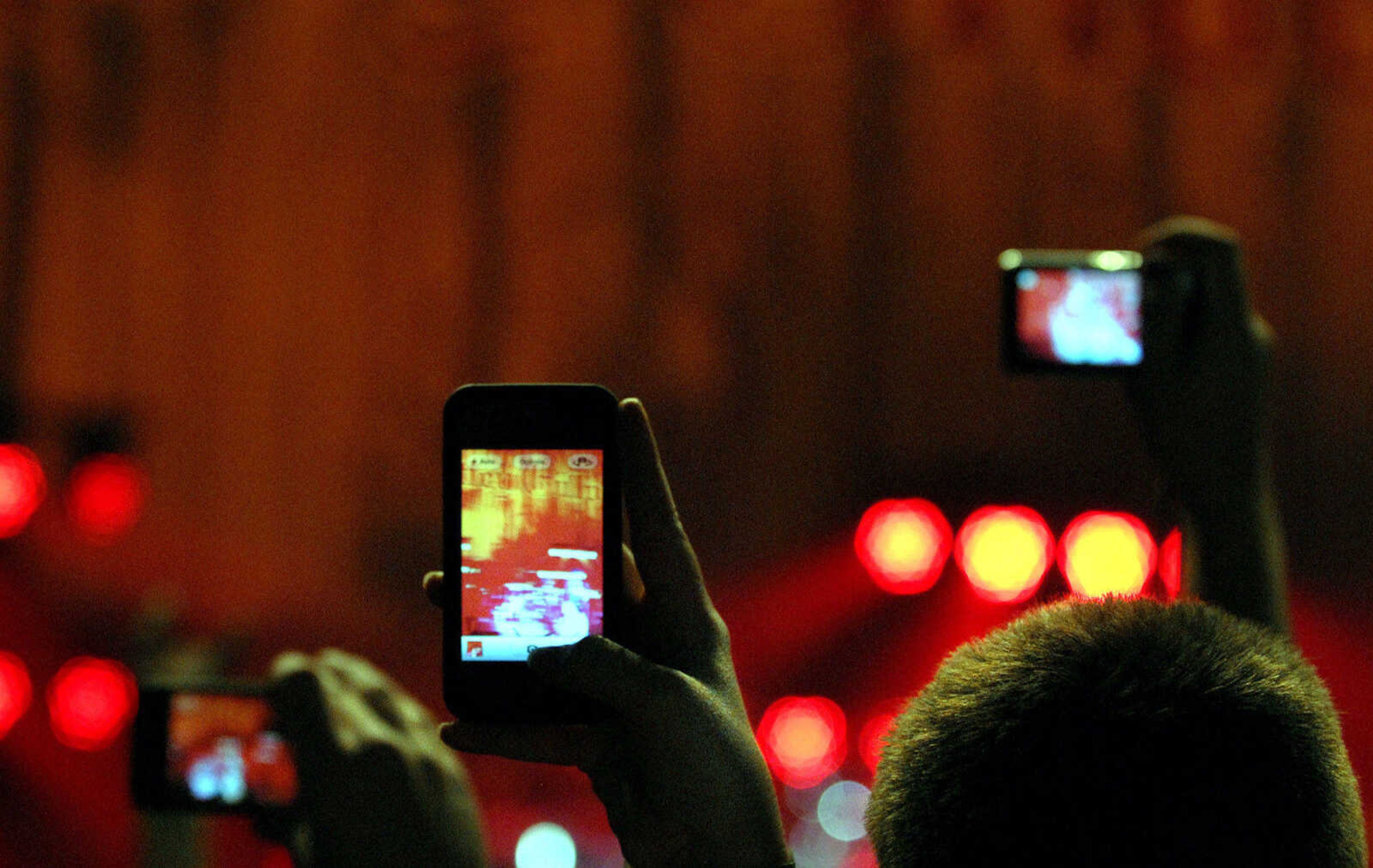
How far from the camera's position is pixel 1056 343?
4.69 ft

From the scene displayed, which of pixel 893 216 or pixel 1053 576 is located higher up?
pixel 893 216

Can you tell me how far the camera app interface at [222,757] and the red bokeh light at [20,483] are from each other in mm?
2346

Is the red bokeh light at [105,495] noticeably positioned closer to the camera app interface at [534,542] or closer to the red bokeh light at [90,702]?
the red bokeh light at [90,702]

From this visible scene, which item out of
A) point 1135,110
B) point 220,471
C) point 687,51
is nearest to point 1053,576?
point 1135,110

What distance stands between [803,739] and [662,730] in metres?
Result: 2.41

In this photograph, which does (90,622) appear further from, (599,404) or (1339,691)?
(1339,691)

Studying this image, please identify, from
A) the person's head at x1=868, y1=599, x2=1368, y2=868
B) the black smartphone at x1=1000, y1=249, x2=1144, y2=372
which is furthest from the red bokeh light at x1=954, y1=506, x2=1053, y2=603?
the person's head at x1=868, y1=599, x2=1368, y2=868

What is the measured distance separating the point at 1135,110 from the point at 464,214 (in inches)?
65.8

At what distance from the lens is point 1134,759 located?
42 centimetres

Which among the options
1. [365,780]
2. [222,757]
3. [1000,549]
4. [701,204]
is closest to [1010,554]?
[1000,549]

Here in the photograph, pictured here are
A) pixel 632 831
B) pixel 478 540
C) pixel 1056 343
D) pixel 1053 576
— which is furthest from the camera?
pixel 1053 576

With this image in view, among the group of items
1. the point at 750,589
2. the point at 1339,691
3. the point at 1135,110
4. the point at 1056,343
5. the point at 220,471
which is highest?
the point at 1135,110

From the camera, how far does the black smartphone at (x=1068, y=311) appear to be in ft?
4.40

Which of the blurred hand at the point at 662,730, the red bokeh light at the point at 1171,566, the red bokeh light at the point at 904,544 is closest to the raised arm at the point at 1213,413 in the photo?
the blurred hand at the point at 662,730
